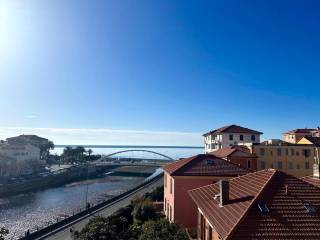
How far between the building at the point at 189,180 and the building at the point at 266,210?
11.1 meters

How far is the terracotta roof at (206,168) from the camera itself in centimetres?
3619

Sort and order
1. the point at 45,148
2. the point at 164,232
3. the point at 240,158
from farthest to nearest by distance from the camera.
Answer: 1. the point at 45,148
2. the point at 240,158
3. the point at 164,232

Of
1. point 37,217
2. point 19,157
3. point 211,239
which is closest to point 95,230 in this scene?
point 211,239

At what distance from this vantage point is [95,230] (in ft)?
84.1

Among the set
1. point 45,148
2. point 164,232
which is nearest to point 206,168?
point 164,232

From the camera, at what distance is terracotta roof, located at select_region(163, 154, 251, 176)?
36.2 m

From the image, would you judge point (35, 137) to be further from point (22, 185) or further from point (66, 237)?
point (66, 237)

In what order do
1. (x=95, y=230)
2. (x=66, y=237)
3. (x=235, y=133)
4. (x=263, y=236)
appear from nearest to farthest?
(x=263, y=236)
(x=95, y=230)
(x=66, y=237)
(x=235, y=133)

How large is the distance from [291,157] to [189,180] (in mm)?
35568

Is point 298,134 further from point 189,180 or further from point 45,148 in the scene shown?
point 45,148

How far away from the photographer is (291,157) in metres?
63.9

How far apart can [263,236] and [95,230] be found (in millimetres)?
13802

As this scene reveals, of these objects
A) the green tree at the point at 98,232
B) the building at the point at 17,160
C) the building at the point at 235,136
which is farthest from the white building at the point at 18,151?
the green tree at the point at 98,232

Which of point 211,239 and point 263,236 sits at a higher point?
point 263,236
